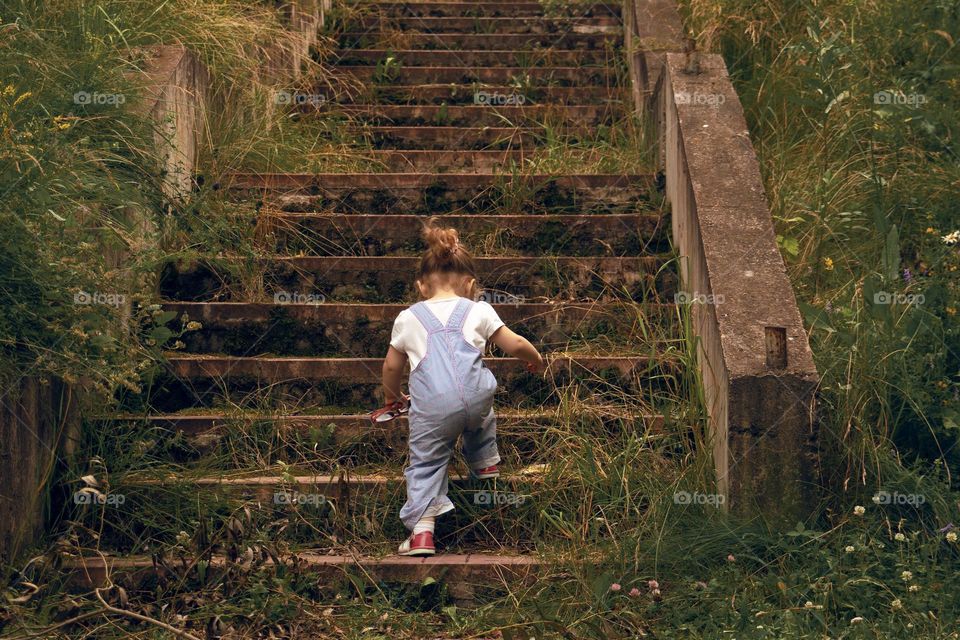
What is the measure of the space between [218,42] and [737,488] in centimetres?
427

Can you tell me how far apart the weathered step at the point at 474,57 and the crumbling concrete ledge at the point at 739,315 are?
2536 millimetres

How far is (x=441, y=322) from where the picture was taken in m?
4.46

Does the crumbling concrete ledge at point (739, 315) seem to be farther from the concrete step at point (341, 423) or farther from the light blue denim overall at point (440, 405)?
the light blue denim overall at point (440, 405)

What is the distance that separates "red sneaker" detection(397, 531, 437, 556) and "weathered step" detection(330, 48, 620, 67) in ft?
16.3

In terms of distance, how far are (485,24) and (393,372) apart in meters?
5.31

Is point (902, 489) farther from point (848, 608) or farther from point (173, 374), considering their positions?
point (173, 374)

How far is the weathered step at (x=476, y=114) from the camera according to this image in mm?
7449

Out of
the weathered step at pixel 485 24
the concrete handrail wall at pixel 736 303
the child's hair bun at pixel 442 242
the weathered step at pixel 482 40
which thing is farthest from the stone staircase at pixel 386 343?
the weathered step at pixel 485 24

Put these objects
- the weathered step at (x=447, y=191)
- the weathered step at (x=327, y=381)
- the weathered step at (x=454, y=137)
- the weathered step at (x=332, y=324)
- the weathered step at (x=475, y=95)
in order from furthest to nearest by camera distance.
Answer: the weathered step at (x=475, y=95) → the weathered step at (x=454, y=137) → the weathered step at (x=447, y=191) → the weathered step at (x=332, y=324) → the weathered step at (x=327, y=381)

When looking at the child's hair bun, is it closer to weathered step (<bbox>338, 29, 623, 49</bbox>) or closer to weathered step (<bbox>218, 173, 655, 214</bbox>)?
weathered step (<bbox>218, 173, 655, 214</bbox>)

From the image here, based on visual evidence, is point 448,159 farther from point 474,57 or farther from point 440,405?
point 440,405

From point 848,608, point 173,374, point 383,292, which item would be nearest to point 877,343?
point 848,608

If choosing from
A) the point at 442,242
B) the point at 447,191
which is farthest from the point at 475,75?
the point at 442,242

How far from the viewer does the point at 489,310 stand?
4.55 metres
